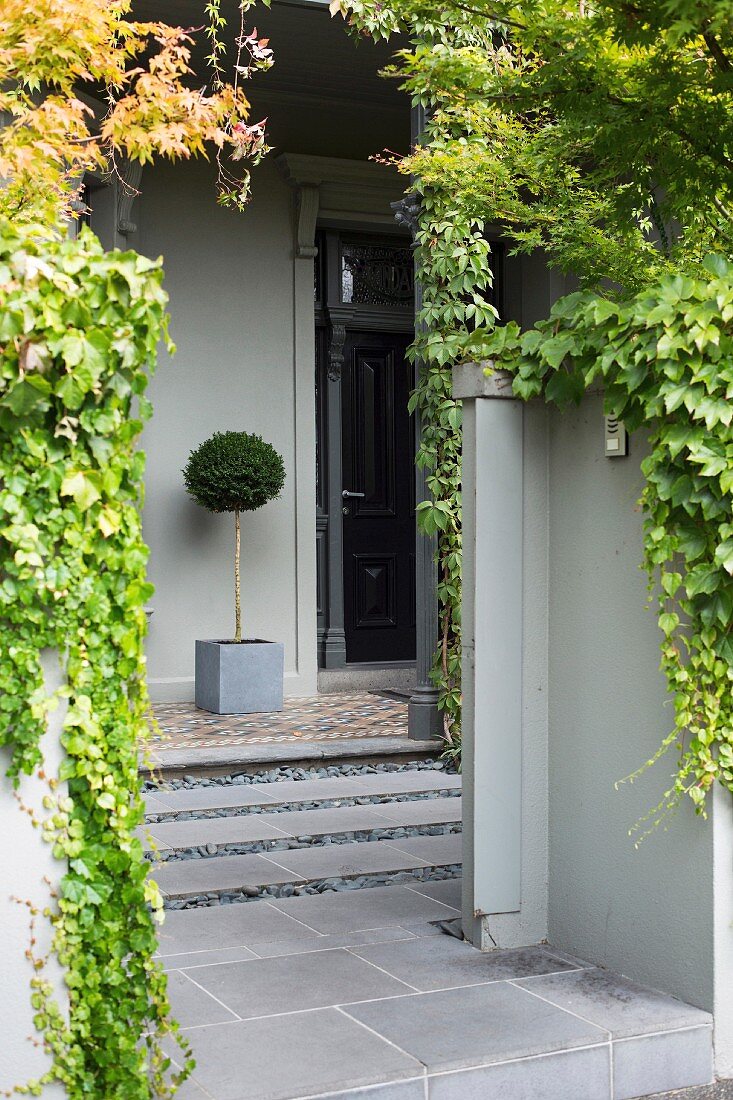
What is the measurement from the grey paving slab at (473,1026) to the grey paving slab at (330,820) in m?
2.05

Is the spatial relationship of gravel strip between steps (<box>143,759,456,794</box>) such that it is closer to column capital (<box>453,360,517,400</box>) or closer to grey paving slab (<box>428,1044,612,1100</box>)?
column capital (<box>453,360,517,400</box>)

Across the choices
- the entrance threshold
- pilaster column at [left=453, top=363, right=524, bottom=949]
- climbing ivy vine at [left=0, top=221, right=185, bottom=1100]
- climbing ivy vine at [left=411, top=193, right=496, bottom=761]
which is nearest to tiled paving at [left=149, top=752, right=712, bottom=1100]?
pilaster column at [left=453, top=363, right=524, bottom=949]

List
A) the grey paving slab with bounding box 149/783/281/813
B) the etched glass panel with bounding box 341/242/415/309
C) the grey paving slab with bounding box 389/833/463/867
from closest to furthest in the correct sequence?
the grey paving slab with bounding box 389/833/463/867 < the grey paving slab with bounding box 149/783/281/813 < the etched glass panel with bounding box 341/242/415/309

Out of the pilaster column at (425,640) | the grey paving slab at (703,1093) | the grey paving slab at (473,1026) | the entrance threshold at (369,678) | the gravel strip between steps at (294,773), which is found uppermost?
the pilaster column at (425,640)

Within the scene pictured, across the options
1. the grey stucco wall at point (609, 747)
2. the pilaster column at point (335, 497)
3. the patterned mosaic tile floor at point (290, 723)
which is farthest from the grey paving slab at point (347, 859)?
the pilaster column at point (335, 497)

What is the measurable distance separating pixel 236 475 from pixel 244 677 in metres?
1.34

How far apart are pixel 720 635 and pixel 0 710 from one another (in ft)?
6.25

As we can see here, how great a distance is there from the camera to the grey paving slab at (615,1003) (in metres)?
3.29

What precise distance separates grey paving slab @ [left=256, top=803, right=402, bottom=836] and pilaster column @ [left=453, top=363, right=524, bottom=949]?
168 centimetres

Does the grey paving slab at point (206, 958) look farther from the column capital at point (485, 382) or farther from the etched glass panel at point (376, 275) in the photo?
the etched glass panel at point (376, 275)

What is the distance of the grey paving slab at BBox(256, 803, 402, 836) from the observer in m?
5.56

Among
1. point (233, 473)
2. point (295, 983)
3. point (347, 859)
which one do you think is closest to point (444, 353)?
point (233, 473)

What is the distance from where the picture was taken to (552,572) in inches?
157

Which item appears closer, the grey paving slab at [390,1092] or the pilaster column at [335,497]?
the grey paving slab at [390,1092]
